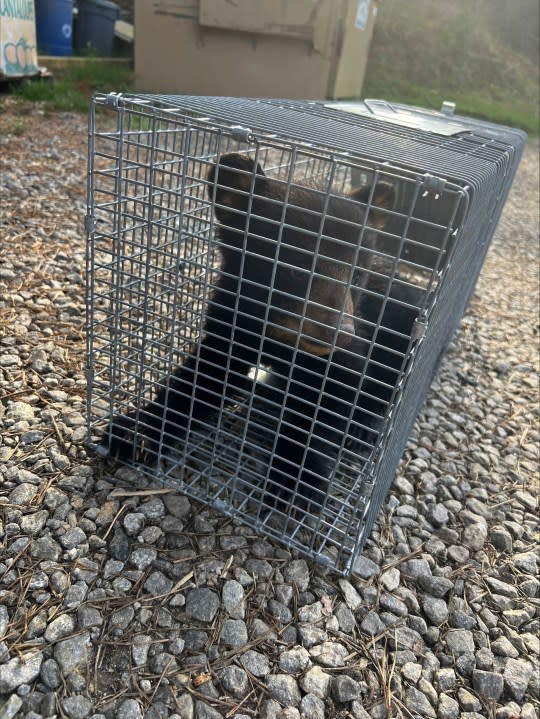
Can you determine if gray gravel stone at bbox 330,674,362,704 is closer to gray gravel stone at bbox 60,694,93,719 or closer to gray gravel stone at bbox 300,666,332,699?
gray gravel stone at bbox 300,666,332,699

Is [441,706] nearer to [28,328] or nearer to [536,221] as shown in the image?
[28,328]

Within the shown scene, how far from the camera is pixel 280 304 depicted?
1897 mm

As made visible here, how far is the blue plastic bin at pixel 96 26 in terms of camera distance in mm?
9352

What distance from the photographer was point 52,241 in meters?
3.70

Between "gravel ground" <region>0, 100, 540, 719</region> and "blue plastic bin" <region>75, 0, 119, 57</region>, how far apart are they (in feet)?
29.3

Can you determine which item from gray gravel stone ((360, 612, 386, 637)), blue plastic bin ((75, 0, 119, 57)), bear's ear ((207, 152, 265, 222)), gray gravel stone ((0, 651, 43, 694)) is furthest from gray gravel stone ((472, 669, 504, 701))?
blue plastic bin ((75, 0, 119, 57))

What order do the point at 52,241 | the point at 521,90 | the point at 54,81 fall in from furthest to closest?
the point at 521,90 → the point at 54,81 → the point at 52,241

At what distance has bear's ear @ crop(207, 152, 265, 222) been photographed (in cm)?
151

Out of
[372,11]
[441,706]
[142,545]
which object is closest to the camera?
[441,706]

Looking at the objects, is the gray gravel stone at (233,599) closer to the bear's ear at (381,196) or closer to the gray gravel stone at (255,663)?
the gray gravel stone at (255,663)

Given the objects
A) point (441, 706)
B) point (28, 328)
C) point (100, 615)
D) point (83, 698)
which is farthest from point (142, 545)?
point (28, 328)

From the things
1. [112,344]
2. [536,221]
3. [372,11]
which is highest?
[372,11]

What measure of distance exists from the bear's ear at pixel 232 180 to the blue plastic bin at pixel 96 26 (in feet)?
30.5

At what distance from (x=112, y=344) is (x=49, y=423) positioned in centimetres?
49
